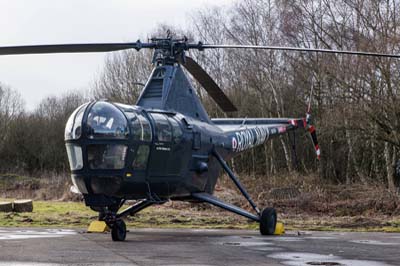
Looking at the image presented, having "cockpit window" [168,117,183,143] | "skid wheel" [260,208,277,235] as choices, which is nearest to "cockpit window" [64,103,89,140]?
"cockpit window" [168,117,183,143]

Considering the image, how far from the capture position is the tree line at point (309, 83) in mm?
24578

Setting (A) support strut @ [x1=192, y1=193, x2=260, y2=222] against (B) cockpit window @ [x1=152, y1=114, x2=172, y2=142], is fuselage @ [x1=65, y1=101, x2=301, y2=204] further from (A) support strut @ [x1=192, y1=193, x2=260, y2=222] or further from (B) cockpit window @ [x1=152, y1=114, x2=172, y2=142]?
(A) support strut @ [x1=192, y1=193, x2=260, y2=222]

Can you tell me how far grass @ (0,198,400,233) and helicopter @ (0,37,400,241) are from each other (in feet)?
9.18

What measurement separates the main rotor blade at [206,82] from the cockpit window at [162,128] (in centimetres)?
176

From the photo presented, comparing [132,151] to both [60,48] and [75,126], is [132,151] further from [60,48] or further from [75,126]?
[60,48]

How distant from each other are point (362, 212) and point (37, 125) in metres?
43.2

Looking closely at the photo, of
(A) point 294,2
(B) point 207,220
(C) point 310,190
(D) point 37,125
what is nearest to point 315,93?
(A) point 294,2

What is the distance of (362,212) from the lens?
71.2 ft

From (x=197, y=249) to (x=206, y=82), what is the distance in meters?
5.22

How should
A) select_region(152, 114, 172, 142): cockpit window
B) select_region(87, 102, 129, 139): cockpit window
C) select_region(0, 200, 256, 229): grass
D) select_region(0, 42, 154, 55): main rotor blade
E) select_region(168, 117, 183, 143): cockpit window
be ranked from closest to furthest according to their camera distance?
select_region(0, 42, 154, 55): main rotor blade, select_region(87, 102, 129, 139): cockpit window, select_region(152, 114, 172, 142): cockpit window, select_region(168, 117, 183, 143): cockpit window, select_region(0, 200, 256, 229): grass

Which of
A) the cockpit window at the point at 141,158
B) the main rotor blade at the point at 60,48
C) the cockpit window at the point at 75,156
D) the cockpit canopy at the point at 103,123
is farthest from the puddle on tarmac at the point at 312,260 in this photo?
the main rotor blade at the point at 60,48

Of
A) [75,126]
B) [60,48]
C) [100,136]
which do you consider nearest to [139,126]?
[100,136]

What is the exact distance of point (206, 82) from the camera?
51.3 feet

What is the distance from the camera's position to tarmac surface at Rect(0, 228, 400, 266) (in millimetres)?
9625
